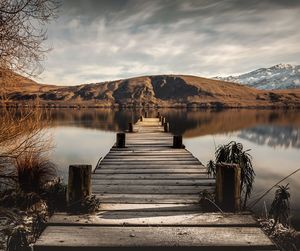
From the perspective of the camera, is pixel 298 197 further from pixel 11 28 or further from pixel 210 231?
pixel 11 28

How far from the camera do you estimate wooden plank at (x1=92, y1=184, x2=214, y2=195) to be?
754cm

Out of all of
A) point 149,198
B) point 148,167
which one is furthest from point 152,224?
point 148,167

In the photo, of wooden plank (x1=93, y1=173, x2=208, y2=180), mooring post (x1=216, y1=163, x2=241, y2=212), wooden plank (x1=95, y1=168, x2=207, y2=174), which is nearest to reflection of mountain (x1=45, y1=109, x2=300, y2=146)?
wooden plank (x1=95, y1=168, x2=207, y2=174)

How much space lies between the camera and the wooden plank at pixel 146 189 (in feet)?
24.7

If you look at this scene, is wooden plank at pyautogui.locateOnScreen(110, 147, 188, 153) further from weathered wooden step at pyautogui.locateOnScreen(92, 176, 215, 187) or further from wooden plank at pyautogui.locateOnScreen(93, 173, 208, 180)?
weathered wooden step at pyautogui.locateOnScreen(92, 176, 215, 187)

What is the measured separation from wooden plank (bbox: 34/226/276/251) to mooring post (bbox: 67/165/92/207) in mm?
838

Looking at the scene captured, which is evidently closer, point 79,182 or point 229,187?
point 229,187

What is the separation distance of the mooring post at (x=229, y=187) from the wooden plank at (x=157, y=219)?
9.1 inches

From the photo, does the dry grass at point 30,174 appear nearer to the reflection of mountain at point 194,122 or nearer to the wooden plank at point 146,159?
the wooden plank at point 146,159

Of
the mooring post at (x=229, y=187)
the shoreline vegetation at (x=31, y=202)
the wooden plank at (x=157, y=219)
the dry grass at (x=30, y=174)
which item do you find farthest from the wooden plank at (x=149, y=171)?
the wooden plank at (x=157, y=219)

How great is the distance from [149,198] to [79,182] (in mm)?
1574

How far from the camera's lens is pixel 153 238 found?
503cm

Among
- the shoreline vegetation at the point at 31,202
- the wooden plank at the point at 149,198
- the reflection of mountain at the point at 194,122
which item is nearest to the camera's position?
the shoreline vegetation at the point at 31,202

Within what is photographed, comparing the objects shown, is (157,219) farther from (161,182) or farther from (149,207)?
(161,182)
